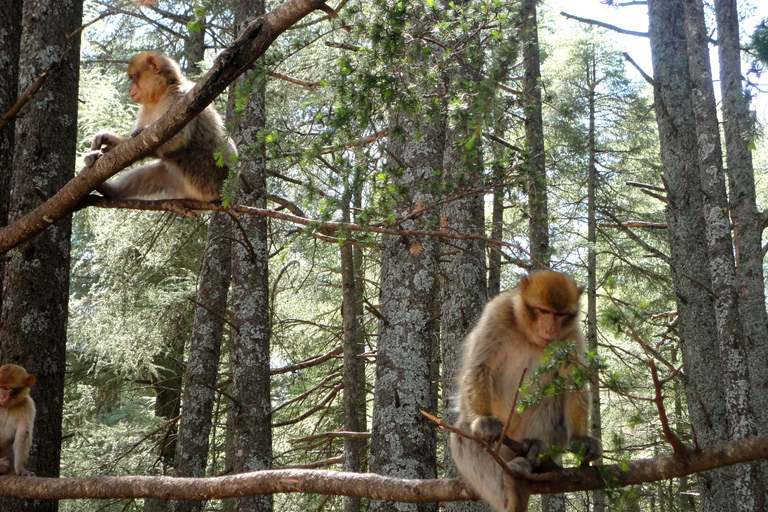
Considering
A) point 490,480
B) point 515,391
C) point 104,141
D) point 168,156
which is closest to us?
point 490,480

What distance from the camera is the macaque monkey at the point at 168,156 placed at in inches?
234

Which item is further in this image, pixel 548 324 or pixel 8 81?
pixel 8 81

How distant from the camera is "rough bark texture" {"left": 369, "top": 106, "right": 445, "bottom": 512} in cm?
557

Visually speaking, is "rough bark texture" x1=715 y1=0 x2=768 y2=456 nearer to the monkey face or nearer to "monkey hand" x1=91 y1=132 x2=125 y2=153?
the monkey face

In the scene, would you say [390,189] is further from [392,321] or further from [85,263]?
[85,263]

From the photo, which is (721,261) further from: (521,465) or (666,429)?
(666,429)

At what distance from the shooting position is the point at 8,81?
4.72 meters

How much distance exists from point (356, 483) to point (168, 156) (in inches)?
157

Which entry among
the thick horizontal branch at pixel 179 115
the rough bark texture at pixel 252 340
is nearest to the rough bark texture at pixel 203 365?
the rough bark texture at pixel 252 340

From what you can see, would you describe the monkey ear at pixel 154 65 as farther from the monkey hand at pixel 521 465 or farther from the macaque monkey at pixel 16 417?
the monkey hand at pixel 521 465

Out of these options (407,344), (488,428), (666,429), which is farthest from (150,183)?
(666,429)

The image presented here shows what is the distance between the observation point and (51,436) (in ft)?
14.9

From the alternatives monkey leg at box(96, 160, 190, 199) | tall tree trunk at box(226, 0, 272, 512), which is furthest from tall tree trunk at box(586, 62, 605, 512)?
monkey leg at box(96, 160, 190, 199)

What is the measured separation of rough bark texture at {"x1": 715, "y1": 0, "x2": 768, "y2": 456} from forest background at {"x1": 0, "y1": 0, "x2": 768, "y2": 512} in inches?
1.7
